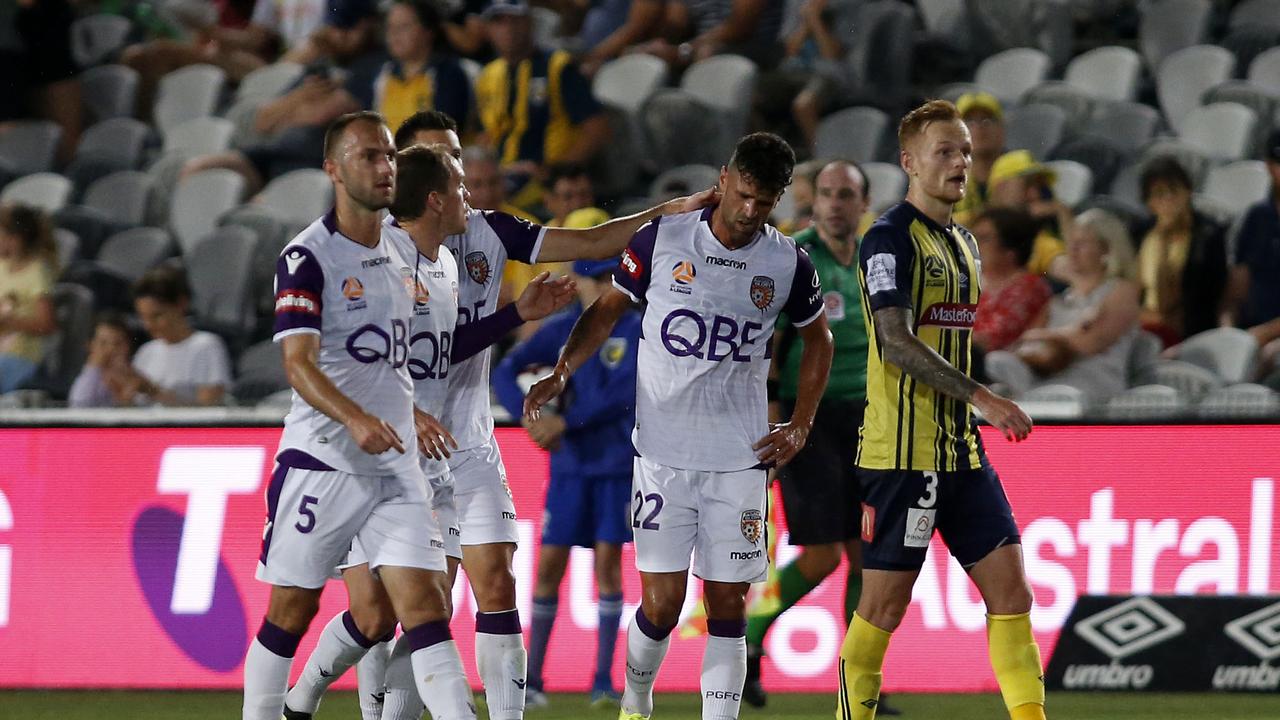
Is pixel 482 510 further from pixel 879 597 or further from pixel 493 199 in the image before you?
pixel 493 199

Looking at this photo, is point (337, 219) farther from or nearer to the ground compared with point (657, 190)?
nearer to the ground

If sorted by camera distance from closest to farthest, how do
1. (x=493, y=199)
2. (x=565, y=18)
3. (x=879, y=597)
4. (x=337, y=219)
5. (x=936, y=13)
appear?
(x=337, y=219) < (x=879, y=597) < (x=493, y=199) < (x=936, y=13) < (x=565, y=18)

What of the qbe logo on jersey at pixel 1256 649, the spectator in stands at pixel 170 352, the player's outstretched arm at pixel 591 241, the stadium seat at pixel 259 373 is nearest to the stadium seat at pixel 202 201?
the stadium seat at pixel 259 373

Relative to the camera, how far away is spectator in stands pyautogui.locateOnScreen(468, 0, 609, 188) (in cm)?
1134

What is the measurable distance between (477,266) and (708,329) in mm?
938

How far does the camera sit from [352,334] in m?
5.26

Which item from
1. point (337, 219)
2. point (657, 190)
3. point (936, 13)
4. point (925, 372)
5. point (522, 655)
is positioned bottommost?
point (522, 655)

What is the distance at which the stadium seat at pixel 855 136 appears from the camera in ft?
37.7

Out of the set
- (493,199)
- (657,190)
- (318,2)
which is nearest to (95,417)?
(493,199)

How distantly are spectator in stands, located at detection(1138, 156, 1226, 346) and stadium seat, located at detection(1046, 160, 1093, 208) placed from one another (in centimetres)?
113

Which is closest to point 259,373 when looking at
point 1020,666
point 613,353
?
point 613,353

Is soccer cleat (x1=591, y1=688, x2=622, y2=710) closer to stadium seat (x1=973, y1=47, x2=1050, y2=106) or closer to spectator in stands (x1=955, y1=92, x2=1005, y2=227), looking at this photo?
spectator in stands (x1=955, y1=92, x2=1005, y2=227)

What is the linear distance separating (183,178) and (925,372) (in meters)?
8.34

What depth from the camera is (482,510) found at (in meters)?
6.04
